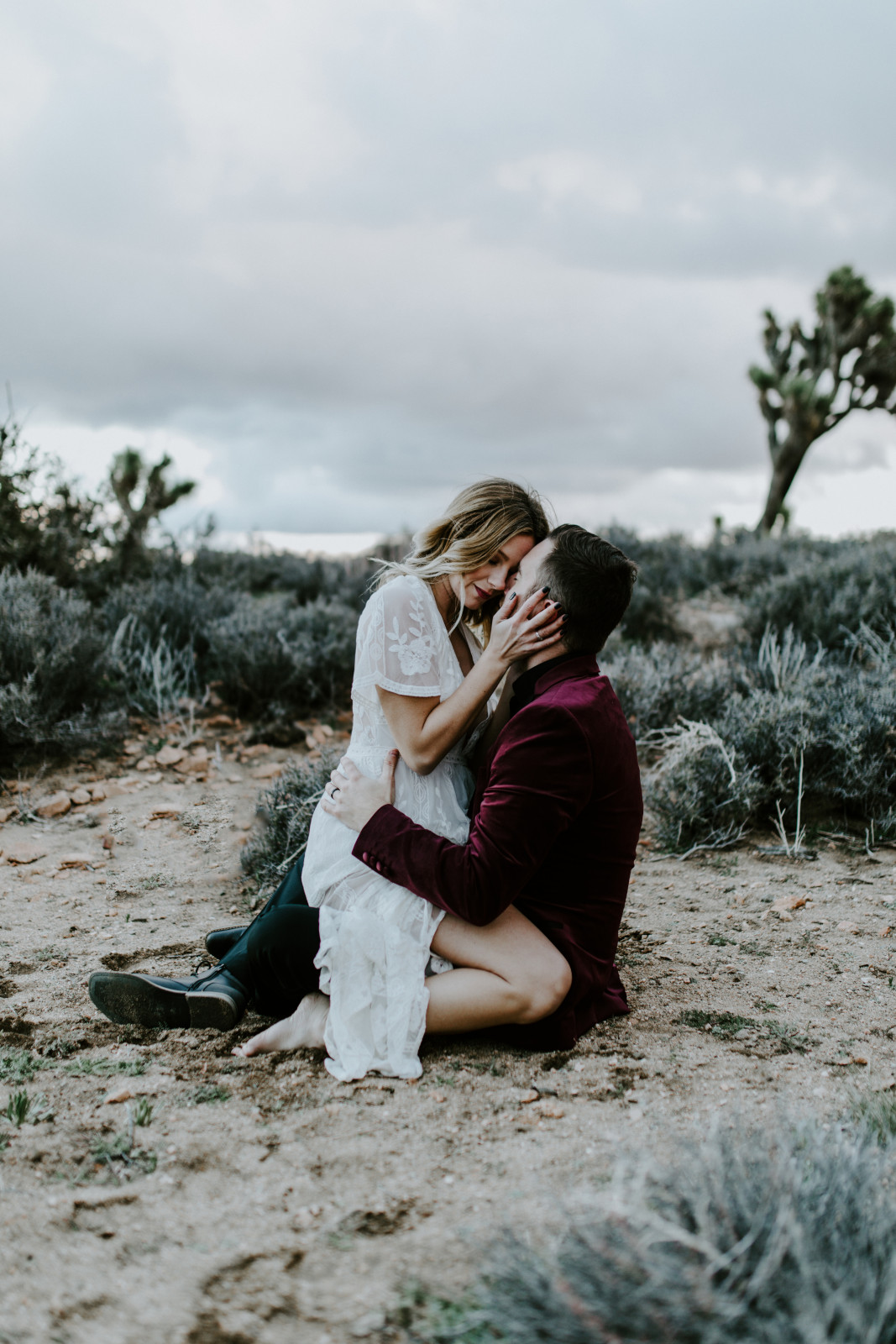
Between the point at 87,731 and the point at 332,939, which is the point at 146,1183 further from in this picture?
the point at 87,731

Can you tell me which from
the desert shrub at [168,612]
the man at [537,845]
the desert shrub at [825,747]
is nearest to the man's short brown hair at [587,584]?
the man at [537,845]

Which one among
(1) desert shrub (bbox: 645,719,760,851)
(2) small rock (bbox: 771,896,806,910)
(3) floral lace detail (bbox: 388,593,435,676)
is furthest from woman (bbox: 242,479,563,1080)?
(1) desert shrub (bbox: 645,719,760,851)

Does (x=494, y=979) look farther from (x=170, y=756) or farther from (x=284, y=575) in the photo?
(x=284, y=575)

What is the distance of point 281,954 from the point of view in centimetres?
295

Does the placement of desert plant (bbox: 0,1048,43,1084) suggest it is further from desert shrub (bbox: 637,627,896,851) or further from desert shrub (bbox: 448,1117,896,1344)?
desert shrub (bbox: 637,627,896,851)

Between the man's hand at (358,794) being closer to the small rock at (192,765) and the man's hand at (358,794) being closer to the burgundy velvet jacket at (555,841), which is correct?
the burgundy velvet jacket at (555,841)

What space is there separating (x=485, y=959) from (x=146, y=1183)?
3.42 ft

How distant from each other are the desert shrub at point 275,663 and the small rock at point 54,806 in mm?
1693

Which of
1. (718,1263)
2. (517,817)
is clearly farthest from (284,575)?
(718,1263)

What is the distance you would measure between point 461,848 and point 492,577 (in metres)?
0.93

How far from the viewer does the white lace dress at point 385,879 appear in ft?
8.95

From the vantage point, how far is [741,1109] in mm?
2420

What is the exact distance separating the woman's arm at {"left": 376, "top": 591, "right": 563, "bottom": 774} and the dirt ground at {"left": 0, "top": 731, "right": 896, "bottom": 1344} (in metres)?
0.91

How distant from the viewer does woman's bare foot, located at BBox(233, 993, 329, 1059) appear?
285 centimetres
